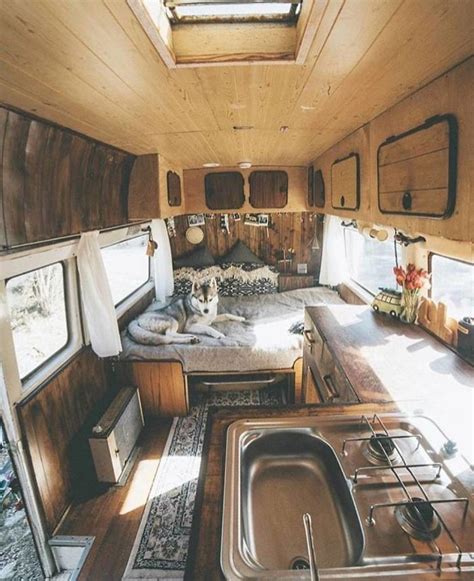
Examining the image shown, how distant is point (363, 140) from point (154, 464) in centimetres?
302

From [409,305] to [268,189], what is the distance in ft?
7.88

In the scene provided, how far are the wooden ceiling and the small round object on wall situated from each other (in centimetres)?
332

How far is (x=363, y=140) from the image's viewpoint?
209 cm

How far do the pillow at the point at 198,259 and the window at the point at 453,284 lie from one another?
345 centimetres

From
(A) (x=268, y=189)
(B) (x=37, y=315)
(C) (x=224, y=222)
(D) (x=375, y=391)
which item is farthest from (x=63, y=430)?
(C) (x=224, y=222)

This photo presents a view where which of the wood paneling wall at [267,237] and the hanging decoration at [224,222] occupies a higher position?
the hanging decoration at [224,222]

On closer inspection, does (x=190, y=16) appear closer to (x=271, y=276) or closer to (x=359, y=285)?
(x=359, y=285)

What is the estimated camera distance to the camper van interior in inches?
38.7

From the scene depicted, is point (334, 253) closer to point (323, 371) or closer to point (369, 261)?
point (369, 261)

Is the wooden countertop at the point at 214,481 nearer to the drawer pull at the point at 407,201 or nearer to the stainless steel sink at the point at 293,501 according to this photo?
the stainless steel sink at the point at 293,501

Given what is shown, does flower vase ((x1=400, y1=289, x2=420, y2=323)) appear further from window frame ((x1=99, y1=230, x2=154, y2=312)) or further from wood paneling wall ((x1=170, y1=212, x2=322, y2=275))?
wood paneling wall ((x1=170, y1=212, x2=322, y2=275))

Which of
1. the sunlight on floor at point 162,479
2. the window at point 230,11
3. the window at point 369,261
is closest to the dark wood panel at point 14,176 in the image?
the window at point 230,11

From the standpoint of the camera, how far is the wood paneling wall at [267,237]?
17.9 ft

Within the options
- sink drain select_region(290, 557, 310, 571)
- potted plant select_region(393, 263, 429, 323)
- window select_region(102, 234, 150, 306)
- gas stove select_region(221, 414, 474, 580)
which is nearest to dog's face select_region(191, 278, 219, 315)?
window select_region(102, 234, 150, 306)
